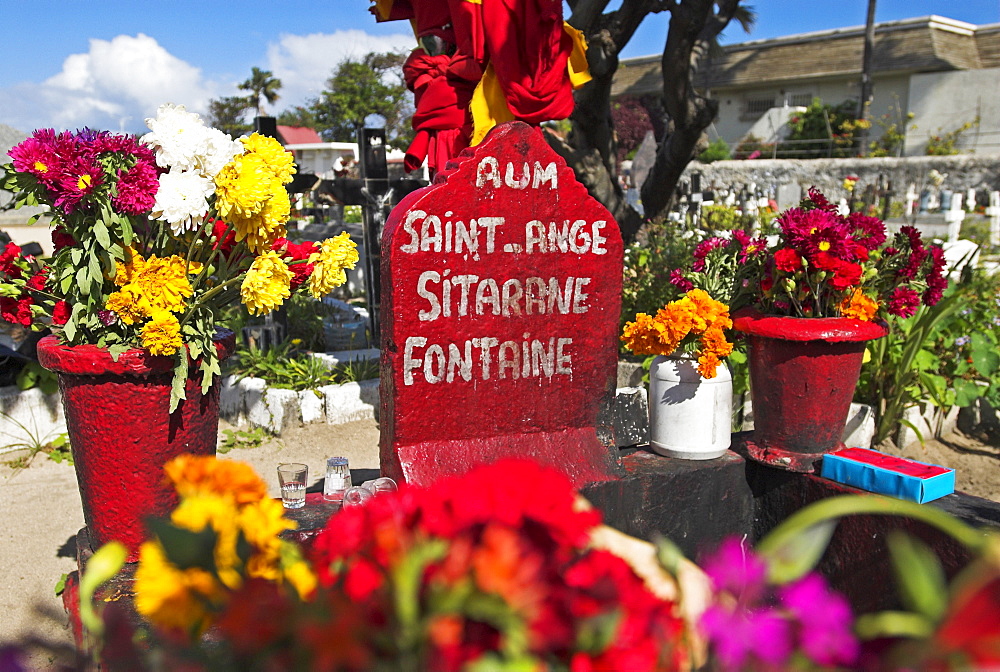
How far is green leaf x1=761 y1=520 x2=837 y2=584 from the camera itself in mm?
685

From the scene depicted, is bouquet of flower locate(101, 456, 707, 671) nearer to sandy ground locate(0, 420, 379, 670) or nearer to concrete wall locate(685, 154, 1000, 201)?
sandy ground locate(0, 420, 379, 670)

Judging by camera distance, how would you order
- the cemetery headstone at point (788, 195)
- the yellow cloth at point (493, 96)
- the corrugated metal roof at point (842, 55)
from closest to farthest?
the yellow cloth at point (493, 96)
the cemetery headstone at point (788, 195)
the corrugated metal roof at point (842, 55)

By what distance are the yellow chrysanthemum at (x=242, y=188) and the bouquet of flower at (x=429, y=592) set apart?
148 cm

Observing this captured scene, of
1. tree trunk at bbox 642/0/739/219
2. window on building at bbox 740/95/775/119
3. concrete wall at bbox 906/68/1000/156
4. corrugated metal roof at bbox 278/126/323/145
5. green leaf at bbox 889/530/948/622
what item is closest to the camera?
green leaf at bbox 889/530/948/622

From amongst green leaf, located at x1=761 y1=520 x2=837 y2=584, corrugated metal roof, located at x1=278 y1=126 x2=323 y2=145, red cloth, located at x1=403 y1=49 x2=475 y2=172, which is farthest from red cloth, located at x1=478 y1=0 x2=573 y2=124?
corrugated metal roof, located at x1=278 y1=126 x2=323 y2=145

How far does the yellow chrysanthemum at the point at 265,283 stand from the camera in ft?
7.29

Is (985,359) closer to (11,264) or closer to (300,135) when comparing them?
(11,264)

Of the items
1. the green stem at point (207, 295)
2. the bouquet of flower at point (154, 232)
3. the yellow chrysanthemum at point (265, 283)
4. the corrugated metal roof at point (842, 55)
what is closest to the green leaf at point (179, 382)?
the bouquet of flower at point (154, 232)

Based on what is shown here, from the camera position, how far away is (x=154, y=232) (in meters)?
2.35

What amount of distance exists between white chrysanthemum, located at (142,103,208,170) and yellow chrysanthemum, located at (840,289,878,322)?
2137mm

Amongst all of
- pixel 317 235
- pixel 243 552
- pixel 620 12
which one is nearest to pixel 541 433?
pixel 243 552

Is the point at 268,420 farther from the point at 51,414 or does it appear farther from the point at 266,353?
the point at 51,414

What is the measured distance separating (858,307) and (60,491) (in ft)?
11.7

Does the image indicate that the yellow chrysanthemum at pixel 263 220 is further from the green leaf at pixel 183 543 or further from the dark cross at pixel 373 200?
the dark cross at pixel 373 200
